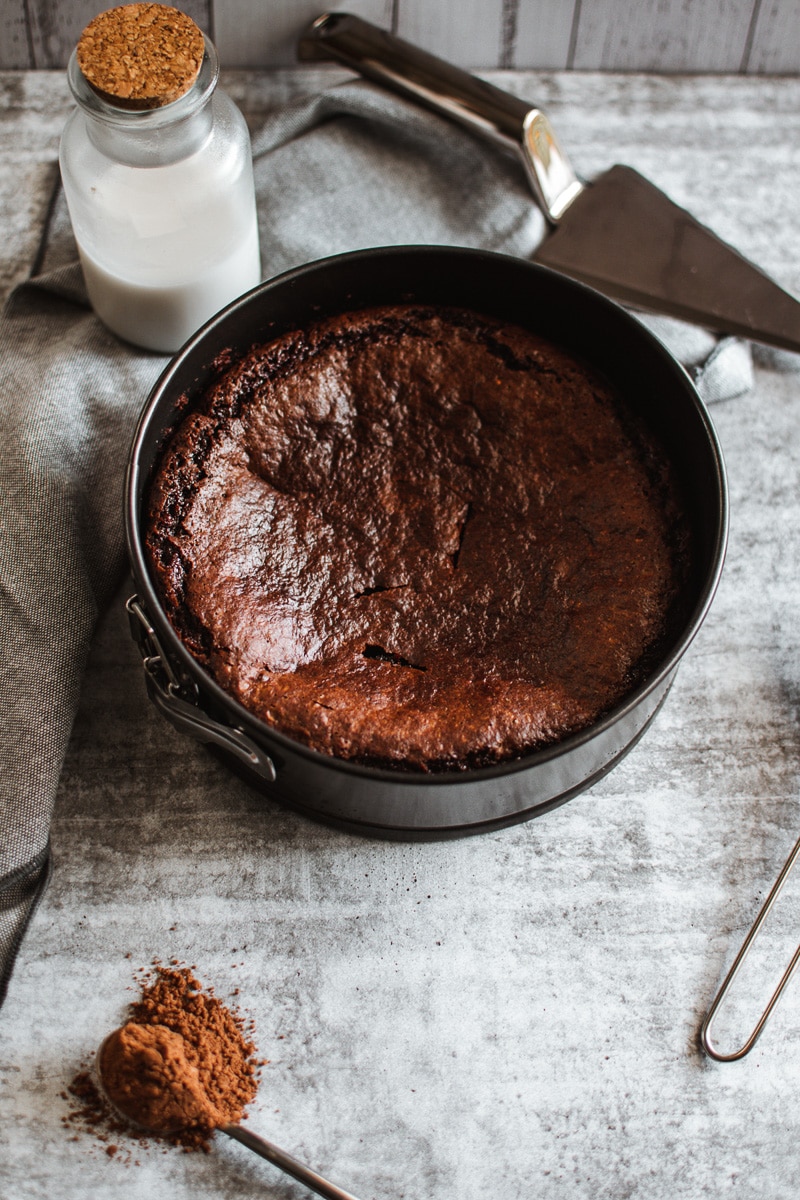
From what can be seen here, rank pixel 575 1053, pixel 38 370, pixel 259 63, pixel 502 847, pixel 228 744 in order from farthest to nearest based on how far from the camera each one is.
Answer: pixel 259 63 < pixel 38 370 < pixel 502 847 < pixel 575 1053 < pixel 228 744

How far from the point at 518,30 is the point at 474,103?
332 mm

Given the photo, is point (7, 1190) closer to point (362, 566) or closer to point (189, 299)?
point (362, 566)

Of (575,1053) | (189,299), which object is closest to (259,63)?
(189,299)

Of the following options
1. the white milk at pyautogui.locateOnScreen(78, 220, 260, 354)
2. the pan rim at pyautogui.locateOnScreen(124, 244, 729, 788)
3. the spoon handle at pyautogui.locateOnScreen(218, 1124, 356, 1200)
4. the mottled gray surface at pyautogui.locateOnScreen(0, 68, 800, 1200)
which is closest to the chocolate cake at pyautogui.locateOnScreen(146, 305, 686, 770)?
the pan rim at pyautogui.locateOnScreen(124, 244, 729, 788)

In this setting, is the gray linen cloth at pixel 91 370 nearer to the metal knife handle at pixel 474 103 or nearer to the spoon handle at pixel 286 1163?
the metal knife handle at pixel 474 103

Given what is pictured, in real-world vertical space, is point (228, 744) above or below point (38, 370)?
below

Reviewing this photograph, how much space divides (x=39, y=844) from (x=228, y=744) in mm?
385

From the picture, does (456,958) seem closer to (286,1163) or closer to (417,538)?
(286,1163)

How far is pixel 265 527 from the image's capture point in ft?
5.23

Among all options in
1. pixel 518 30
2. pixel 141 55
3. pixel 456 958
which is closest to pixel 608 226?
pixel 518 30

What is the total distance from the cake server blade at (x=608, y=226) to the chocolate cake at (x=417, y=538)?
0.38 metres

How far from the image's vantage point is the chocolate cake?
1468 millimetres

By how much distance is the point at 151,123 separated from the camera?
149cm

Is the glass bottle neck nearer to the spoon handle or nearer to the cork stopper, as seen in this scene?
the cork stopper
